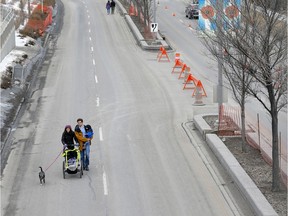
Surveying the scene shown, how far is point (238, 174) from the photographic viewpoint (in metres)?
18.3

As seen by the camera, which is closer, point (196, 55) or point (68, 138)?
point (68, 138)

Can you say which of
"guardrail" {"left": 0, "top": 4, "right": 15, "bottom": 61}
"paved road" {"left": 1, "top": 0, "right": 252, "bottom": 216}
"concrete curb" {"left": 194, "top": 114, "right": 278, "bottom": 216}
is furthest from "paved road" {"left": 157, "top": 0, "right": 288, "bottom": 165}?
"guardrail" {"left": 0, "top": 4, "right": 15, "bottom": 61}

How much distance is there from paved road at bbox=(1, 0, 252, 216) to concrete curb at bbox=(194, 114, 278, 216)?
0.35 m

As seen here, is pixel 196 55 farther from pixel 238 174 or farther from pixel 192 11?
pixel 238 174

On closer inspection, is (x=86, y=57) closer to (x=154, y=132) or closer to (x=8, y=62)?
(x=8, y=62)

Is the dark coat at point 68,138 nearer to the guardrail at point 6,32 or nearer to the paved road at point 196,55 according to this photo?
the paved road at point 196,55

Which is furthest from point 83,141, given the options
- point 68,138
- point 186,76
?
point 186,76

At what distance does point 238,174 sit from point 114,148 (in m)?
5.11

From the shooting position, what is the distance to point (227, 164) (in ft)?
63.3

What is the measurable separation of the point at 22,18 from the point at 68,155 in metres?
30.3

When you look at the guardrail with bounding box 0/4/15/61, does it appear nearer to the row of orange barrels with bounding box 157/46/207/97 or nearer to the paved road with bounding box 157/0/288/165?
the row of orange barrels with bounding box 157/46/207/97

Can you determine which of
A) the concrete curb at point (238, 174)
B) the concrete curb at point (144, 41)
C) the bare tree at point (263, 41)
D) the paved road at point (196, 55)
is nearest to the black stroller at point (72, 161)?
the concrete curb at point (238, 174)

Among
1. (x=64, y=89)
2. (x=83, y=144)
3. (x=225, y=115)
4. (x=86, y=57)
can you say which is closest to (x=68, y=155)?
(x=83, y=144)

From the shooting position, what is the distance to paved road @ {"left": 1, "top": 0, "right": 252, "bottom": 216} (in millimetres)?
17125
